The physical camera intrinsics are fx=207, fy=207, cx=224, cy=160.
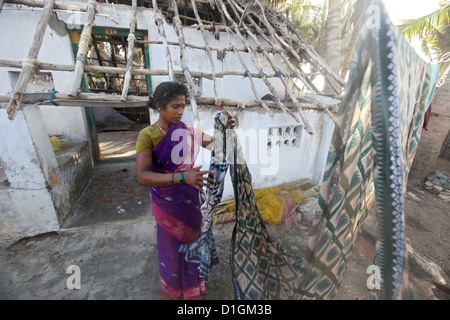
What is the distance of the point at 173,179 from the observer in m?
1.50

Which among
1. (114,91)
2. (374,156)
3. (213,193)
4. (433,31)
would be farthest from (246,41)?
(433,31)

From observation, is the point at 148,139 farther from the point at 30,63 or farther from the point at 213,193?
the point at 30,63

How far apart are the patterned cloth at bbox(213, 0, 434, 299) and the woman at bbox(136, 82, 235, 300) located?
0.40 metres

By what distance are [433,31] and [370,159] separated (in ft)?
27.2

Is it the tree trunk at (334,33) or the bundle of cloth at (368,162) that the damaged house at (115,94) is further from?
the tree trunk at (334,33)

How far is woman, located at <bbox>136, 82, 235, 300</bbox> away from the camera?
1.57 meters

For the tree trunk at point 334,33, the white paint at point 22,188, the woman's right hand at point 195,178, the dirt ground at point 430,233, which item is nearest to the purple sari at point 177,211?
the woman's right hand at point 195,178

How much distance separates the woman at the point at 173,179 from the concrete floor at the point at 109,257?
0.63m

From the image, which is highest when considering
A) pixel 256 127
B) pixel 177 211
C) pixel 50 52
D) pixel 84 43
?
pixel 50 52

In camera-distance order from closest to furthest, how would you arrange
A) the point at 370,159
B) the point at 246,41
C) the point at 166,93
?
1. the point at 370,159
2. the point at 166,93
3. the point at 246,41

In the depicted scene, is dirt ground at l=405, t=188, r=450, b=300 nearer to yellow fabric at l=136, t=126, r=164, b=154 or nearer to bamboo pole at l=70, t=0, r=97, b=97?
yellow fabric at l=136, t=126, r=164, b=154

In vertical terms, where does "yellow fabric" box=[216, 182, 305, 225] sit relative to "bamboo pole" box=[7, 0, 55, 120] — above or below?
below

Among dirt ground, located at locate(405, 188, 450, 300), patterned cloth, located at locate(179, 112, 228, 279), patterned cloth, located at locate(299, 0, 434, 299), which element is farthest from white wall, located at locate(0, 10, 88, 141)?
dirt ground, located at locate(405, 188, 450, 300)
